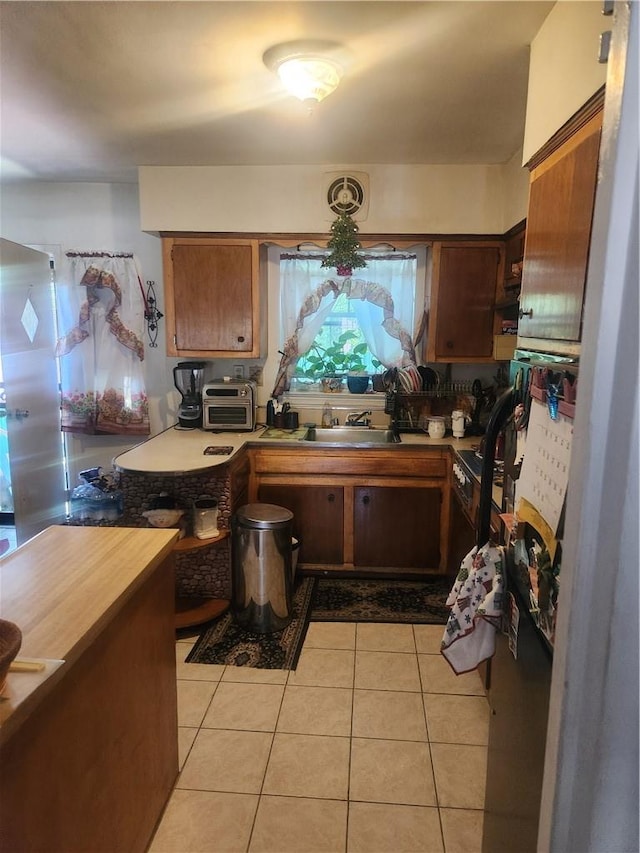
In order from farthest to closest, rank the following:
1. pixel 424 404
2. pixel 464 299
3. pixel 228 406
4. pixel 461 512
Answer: pixel 424 404 < pixel 228 406 < pixel 464 299 < pixel 461 512

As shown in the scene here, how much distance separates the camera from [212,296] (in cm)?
333

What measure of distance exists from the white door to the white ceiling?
2.38ft

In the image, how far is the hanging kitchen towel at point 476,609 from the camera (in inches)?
49.2

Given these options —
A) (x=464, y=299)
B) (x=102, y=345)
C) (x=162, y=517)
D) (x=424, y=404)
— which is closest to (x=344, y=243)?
(x=464, y=299)

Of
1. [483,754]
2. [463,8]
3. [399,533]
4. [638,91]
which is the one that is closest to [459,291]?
[399,533]

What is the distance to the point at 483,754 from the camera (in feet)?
6.42

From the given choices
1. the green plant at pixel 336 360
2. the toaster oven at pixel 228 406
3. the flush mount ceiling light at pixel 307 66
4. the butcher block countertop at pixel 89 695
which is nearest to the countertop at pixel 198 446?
the toaster oven at pixel 228 406

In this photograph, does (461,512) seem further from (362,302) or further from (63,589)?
(63,589)

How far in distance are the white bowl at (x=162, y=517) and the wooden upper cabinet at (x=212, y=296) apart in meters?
1.16

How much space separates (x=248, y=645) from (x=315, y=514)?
893 mm

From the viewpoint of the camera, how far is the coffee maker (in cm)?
352

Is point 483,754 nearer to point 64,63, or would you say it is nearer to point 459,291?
point 459,291

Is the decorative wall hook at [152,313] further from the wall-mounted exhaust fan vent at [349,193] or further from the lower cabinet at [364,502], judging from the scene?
the wall-mounted exhaust fan vent at [349,193]

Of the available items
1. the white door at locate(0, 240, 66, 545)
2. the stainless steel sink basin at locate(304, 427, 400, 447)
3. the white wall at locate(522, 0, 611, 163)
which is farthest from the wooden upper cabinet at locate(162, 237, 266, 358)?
the white wall at locate(522, 0, 611, 163)
